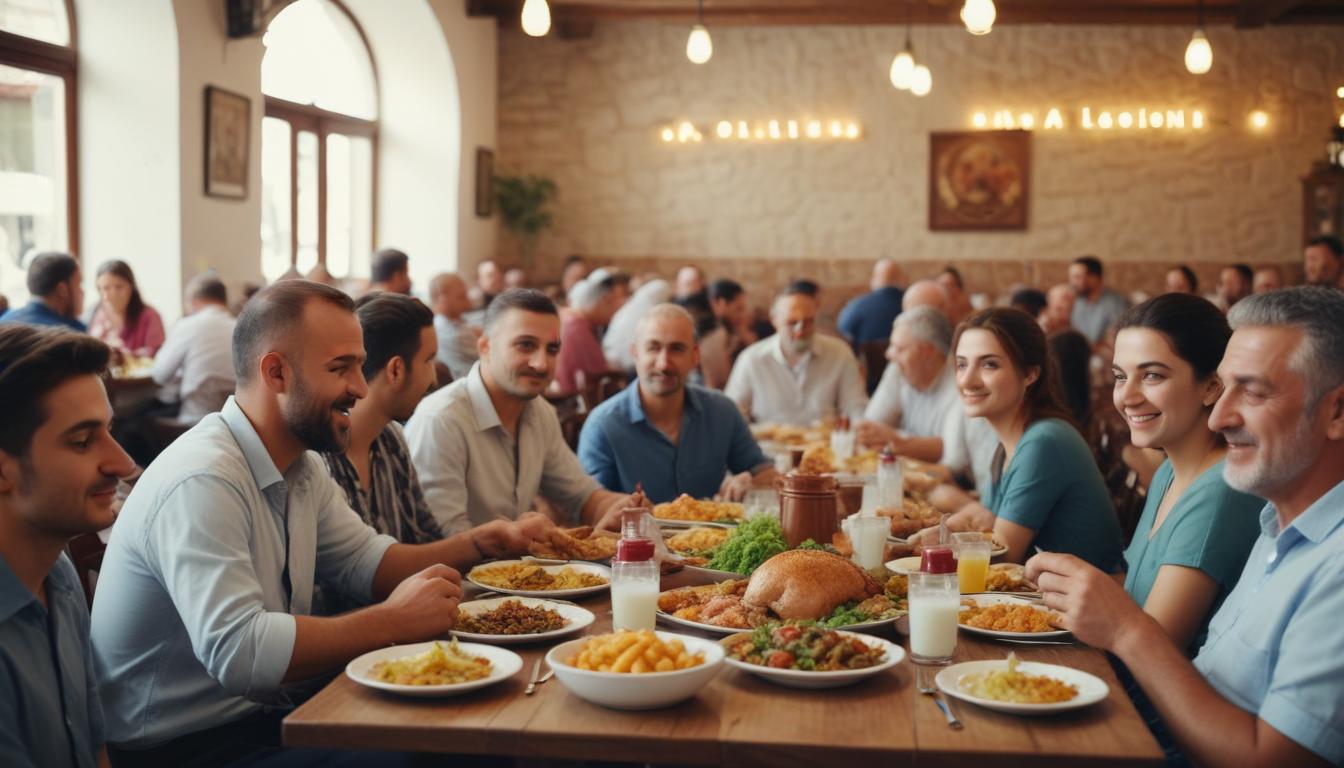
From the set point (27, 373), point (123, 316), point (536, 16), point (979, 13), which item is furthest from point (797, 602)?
point (123, 316)

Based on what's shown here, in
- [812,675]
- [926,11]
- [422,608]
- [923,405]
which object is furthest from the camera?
[926,11]

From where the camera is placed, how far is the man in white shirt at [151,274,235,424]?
6.41m

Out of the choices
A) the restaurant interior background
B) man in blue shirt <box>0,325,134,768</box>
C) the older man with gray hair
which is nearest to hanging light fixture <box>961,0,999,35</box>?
the older man with gray hair

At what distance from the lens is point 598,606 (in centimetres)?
238

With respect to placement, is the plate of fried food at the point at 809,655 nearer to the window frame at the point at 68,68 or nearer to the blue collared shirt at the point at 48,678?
the blue collared shirt at the point at 48,678

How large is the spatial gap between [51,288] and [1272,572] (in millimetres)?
5979

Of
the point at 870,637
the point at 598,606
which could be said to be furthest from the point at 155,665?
the point at 870,637

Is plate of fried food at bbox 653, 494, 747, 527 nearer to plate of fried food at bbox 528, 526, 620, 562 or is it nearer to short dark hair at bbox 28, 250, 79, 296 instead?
plate of fried food at bbox 528, 526, 620, 562

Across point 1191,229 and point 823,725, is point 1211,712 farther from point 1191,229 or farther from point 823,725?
point 1191,229

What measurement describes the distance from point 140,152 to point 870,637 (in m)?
6.75

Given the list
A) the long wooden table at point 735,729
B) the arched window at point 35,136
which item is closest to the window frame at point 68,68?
the arched window at point 35,136

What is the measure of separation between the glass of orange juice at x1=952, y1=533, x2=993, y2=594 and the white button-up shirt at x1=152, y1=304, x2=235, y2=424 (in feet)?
15.8

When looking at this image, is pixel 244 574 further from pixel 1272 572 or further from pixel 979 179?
pixel 979 179

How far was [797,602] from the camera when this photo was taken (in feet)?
7.03
